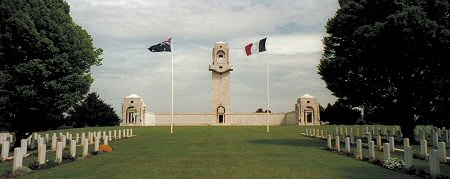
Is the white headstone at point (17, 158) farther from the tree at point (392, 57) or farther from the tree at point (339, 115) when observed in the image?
the tree at point (339, 115)

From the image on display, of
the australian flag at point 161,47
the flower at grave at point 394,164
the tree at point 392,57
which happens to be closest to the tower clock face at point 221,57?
the australian flag at point 161,47

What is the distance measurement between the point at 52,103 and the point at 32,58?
9.35 ft

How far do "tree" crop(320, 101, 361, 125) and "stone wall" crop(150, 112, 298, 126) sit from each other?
742 cm

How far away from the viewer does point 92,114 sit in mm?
73500

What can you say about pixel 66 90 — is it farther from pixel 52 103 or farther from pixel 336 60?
pixel 336 60

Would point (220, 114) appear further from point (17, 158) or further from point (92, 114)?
point (17, 158)

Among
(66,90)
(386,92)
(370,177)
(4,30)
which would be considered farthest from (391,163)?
(4,30)

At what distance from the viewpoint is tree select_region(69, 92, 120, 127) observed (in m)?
72.7

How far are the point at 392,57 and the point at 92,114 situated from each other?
5758 cm

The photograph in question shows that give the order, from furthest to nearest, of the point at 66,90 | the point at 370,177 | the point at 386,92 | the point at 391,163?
1. the point at 386,92
2. the point at 66,90
3. the point at 391,163
4. the point at 370,177

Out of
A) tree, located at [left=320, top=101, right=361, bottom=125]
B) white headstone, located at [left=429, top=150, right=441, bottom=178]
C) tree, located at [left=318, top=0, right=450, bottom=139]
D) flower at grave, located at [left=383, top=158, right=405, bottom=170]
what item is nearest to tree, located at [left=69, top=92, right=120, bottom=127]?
tree, located at [left=320, top=101, right=361, bottom=125]

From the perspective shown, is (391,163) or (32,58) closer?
(391,163)

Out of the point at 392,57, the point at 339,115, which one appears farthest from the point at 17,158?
the point at 339,115

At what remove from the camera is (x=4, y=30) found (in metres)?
23.8
